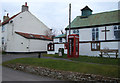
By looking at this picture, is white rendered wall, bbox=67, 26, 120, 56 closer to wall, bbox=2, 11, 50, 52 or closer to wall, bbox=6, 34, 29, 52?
wall, bbox=2, 11, 50, 52

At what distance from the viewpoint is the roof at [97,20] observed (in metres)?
19.9

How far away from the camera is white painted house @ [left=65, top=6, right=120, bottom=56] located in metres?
18.4

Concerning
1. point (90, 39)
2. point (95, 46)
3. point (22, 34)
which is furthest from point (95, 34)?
point (22, 34)

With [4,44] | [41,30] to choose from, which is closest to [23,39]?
[4,44]

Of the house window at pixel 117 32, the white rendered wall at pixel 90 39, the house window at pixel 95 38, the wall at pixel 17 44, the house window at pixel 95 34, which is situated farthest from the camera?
the wall at pixel 17 44

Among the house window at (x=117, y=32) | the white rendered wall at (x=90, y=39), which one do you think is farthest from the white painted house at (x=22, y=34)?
the house window at (x=117, y=32)

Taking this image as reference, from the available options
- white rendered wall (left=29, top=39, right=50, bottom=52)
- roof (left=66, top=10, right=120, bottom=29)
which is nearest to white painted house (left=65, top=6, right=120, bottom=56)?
roof (left=66, top=10, right=120, bottom=29)

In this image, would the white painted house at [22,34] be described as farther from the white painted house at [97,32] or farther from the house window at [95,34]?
the house window at [95,34]

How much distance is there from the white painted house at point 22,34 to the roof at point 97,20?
33.8 feet

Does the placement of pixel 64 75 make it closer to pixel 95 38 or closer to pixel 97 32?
pixel 95 38

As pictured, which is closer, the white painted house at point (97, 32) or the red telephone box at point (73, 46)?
the red telephone box at point (73, 46)

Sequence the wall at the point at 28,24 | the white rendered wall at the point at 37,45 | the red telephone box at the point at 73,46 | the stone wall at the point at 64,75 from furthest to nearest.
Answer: the wall at the point at 28,24
the white rendered wall at the point at 37,45
the red telephone box at the point at 73,46
the stone wall at the point at 64,75

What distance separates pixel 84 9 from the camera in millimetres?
24328

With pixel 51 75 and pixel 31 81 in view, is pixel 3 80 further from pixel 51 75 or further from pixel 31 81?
pixel 51 75
